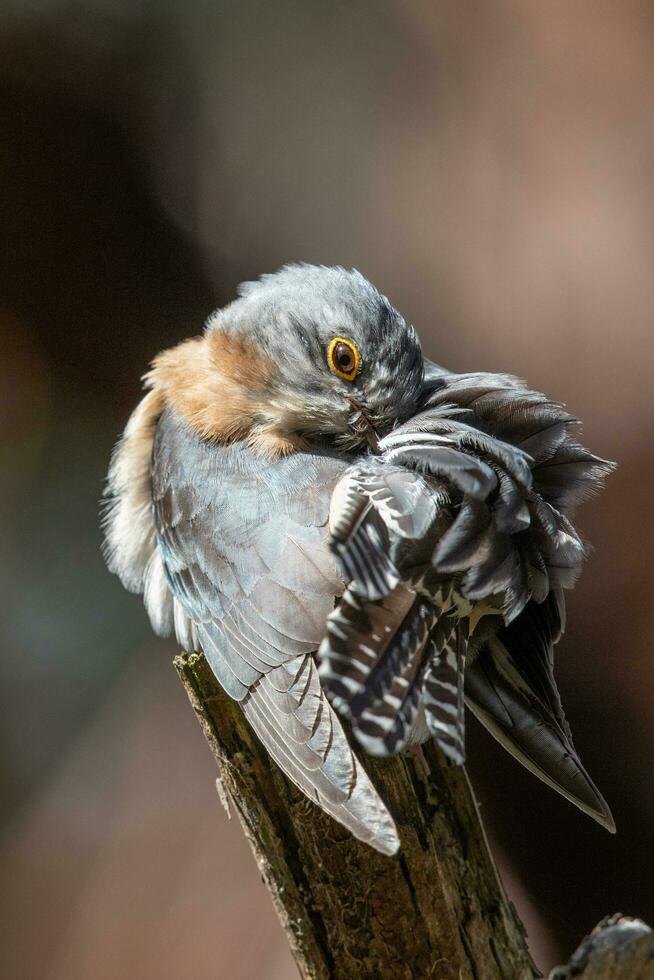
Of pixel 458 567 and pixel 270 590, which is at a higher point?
pixel 458 567

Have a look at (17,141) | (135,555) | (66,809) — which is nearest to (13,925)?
(66,809)

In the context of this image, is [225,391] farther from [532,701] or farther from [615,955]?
[615,955]

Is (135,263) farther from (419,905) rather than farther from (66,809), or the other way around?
(419,905)

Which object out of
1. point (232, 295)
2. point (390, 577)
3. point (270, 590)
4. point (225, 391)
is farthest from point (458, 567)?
point (232, 295)

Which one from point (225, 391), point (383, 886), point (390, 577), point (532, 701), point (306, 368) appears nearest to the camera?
point (390, 577)

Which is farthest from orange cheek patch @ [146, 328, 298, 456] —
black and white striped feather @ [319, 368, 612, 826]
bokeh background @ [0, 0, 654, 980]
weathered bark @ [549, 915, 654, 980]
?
bokeh background @ [0, 0, 654, 980]

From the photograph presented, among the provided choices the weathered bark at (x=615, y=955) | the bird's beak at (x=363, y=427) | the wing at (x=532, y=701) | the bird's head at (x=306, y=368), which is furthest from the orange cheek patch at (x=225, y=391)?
the weathered bark at (x=615, y=955)

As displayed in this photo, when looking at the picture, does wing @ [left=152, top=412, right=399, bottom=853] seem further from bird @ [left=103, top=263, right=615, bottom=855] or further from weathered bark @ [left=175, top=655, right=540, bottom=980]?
weathered bark @ [left=175, top=655, right=540, bottom=980]
